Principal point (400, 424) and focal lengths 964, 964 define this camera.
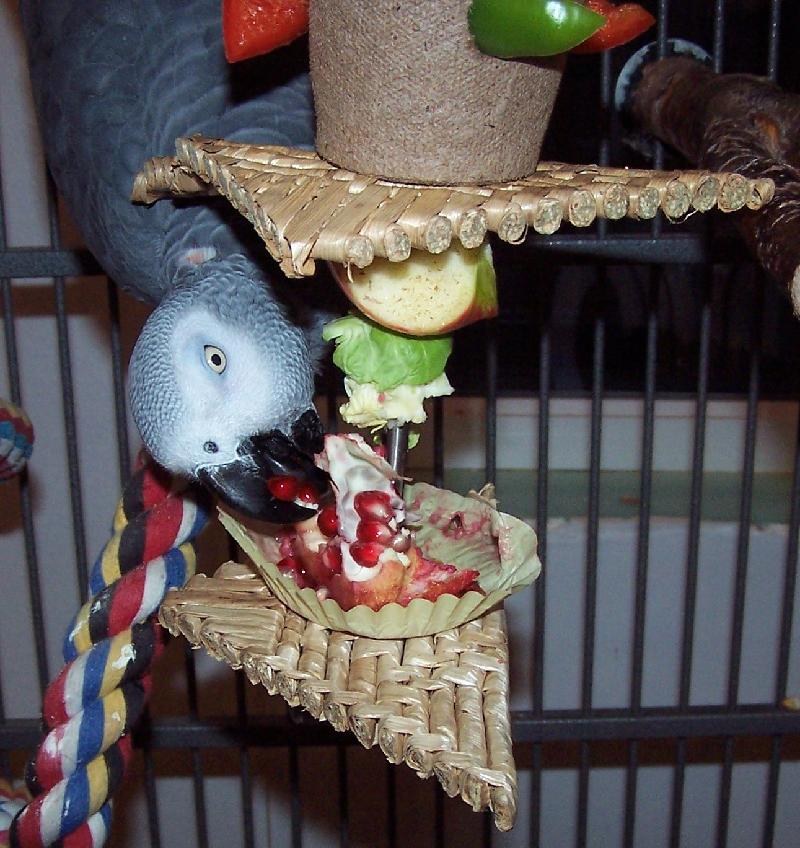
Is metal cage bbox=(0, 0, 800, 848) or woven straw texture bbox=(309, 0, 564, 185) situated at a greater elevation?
woven straw texture bbox=(309, 0, 564, 185)

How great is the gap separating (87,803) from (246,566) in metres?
0.20

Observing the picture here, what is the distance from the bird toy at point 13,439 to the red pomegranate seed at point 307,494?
0.35 meters

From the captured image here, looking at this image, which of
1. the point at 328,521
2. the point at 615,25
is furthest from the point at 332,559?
the point at 615,25

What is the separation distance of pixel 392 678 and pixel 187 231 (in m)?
0.37

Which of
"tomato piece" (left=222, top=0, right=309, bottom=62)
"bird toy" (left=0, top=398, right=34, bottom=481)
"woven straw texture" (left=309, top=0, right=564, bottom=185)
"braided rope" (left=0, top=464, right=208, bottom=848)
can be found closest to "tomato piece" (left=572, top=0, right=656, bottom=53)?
"woven straw texture" (left=309, top=0, right=564, bottom=185)

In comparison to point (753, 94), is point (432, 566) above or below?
below

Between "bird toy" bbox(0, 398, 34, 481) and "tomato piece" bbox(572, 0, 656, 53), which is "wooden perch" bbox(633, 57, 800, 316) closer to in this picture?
"tomato piece" bbox(572, 0, 656, 53)

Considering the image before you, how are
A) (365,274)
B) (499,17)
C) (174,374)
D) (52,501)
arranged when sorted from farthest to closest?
(52,501)
(174,374)
(365,274)
(499,17)

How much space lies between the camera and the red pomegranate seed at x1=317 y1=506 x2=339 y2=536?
2.09ft

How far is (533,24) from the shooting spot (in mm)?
441

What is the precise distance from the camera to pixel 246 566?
74 centimetres

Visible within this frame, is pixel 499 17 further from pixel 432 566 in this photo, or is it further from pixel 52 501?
pixel 52 501

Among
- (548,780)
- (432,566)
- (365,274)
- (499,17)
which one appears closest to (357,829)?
(548,780)

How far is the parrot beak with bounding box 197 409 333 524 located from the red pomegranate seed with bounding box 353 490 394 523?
54 millimetres
